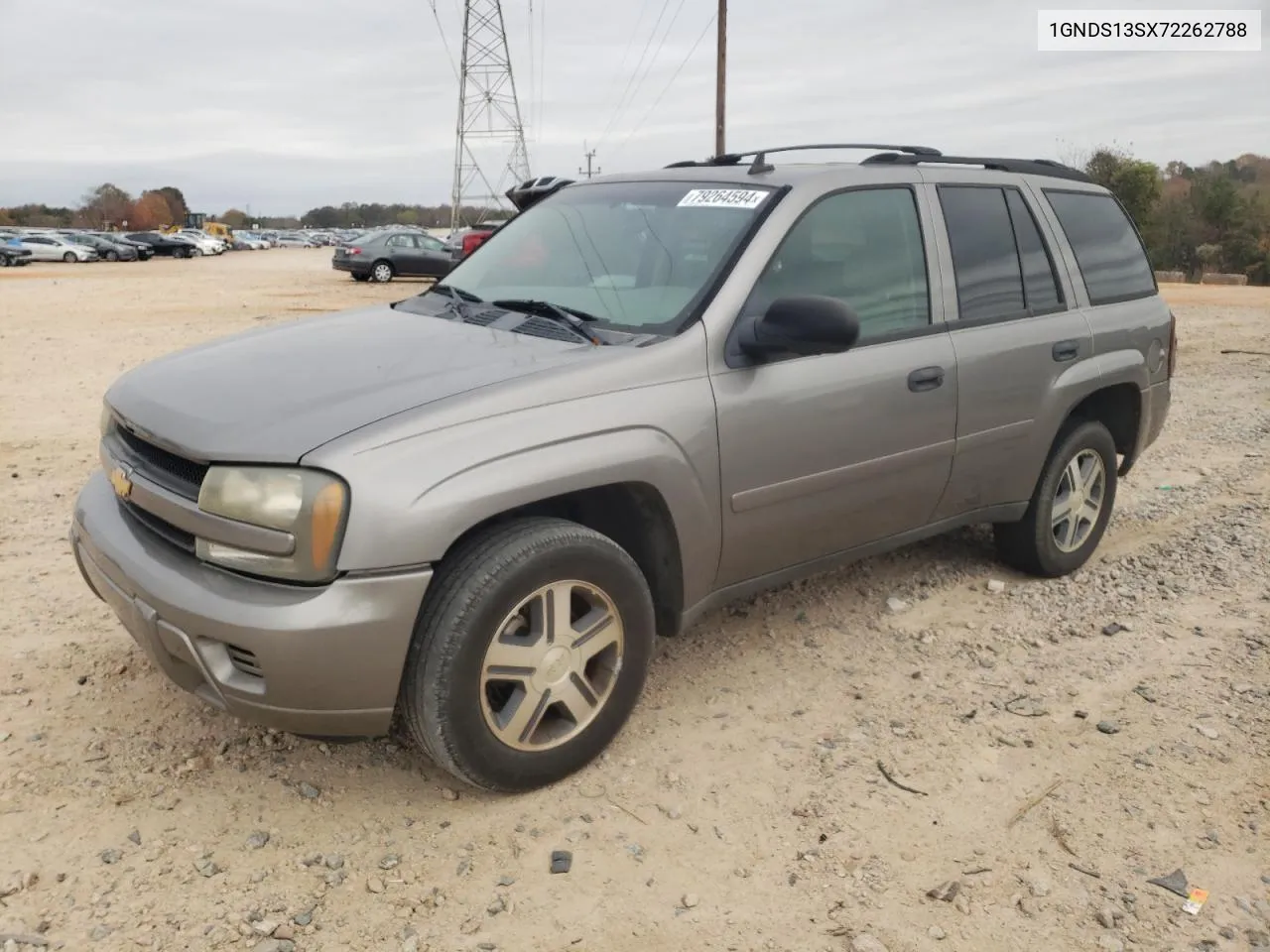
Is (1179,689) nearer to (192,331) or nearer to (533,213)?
(533,213)

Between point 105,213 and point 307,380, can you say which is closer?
point 307,380

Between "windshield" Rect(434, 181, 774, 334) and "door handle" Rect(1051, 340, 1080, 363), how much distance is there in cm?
158

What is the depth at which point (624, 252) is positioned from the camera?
11.8 feet

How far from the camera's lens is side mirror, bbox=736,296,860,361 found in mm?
3004

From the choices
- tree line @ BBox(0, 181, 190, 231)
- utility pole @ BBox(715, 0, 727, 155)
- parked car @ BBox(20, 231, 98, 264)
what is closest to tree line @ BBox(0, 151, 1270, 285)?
utility pole @ BBox(715, 0, 727, 155)

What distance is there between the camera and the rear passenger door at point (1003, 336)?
3939 mm

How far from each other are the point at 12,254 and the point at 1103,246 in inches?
1812

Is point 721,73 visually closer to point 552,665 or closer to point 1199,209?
point 552,665

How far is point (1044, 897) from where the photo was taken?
2551mm

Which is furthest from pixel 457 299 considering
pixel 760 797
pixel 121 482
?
pixel 760 797

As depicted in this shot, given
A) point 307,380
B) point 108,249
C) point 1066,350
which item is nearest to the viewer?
point 307,380

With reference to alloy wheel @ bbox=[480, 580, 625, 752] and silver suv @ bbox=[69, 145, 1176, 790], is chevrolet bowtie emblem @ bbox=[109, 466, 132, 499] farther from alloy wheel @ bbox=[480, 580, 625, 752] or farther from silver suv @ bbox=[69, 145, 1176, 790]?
alloy wheel @ bbox=[480, 580, 625, 752]

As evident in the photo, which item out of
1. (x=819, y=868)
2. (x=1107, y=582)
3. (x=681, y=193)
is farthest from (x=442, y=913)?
(x=1107, y=582)

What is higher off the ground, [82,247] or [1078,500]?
[82,247]
